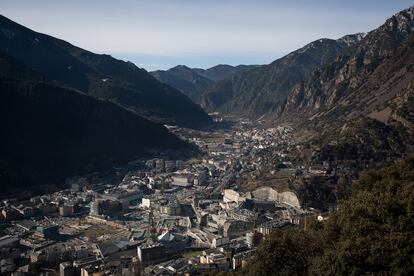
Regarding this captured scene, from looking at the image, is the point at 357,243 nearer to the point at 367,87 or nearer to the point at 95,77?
the point at 367,87

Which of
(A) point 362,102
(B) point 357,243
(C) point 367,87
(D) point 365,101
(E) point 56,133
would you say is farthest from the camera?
(C) point 367,87

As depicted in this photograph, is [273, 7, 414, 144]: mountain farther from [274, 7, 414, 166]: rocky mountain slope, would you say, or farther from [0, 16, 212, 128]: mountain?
[0, 16, 212, 128]: mountain

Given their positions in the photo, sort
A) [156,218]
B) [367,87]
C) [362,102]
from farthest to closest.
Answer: [367,87]
[362,102]
[156,218]

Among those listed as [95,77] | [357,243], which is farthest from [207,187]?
[95,77]

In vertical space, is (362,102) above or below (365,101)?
below

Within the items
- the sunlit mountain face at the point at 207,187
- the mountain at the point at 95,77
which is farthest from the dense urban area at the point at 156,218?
the mountain at the point at 95,77

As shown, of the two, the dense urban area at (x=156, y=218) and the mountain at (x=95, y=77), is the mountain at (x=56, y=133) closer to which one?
the dense urban area at (x=156, y=218)
